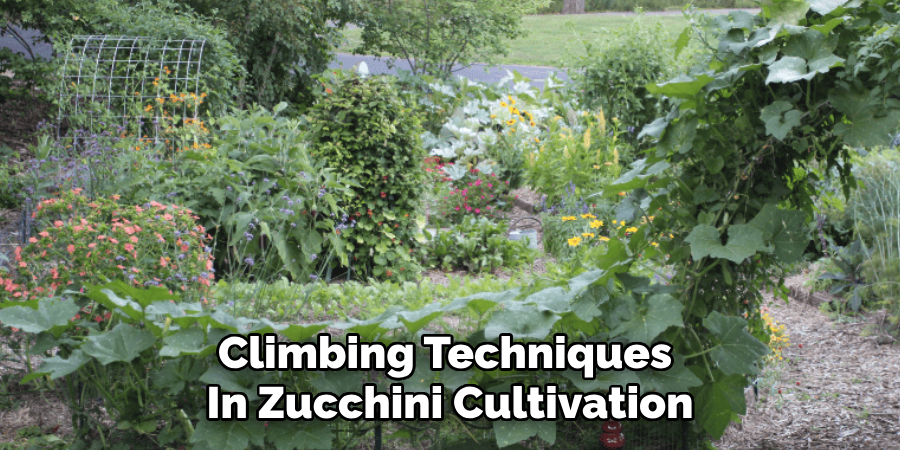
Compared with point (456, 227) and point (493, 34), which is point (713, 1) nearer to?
point (493, 34)

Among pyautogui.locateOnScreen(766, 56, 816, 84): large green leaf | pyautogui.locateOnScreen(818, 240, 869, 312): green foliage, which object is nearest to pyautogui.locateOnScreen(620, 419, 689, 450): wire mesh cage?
pyautogui.locateOnScreen(766, 56, 816, 84): large green leaf

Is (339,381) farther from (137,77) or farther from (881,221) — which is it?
(137,77)

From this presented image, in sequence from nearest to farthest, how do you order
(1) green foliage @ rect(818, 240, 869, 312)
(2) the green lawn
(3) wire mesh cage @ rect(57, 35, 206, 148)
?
(1) green foliage @ rect(818, 240, 869, 312)
(3) wire mesh cage @ rect(57, 35, 206, 148)
(2) the green lawn

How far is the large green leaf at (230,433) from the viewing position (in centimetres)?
163

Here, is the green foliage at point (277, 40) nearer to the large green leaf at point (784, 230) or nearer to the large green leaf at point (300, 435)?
the large green leaf at point (300, 435)

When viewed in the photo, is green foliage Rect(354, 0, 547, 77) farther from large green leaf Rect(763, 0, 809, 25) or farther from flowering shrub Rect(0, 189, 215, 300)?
large green leaf Rect(763, 0, 809, 25)

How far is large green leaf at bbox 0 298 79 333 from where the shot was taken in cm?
175

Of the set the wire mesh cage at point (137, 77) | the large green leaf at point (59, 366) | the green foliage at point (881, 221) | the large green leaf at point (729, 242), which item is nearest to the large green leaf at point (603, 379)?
the large green leaf at point (729, 242)

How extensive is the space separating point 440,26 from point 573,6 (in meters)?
19.1

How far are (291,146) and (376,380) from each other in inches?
86.3

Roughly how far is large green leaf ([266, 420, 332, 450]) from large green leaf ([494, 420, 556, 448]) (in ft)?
1.48

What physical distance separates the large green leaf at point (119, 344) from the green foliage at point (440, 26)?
6.96 m

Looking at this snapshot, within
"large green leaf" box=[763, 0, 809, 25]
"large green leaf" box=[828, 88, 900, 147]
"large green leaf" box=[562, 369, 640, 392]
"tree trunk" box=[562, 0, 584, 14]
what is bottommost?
"large green leaf" box=[562, 369, 640, 392]

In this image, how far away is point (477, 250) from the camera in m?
4.55
